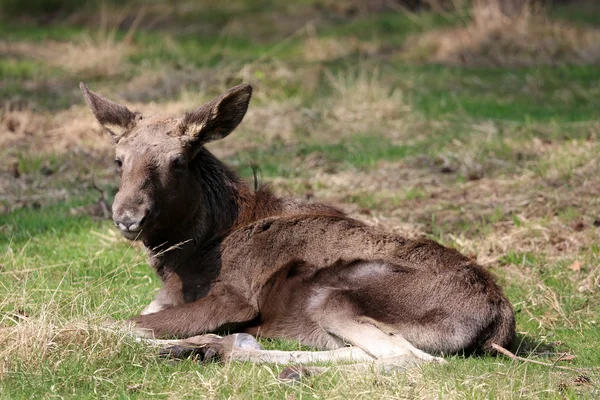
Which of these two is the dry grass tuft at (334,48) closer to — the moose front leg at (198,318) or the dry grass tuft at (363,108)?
the dry grass tuft at (363,108)

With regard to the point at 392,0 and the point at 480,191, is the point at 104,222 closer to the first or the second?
the point at 480,191

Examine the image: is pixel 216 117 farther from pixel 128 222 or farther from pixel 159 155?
pixel 128 222

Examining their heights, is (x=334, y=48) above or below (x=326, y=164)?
below

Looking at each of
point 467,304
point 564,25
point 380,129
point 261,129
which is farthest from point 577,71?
point 467,304

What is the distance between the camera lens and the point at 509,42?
62.4 feet

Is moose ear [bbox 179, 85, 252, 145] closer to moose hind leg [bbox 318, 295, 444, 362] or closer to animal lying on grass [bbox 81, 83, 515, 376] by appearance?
animal lying on grass [bbox 81, 83, 515, 376]

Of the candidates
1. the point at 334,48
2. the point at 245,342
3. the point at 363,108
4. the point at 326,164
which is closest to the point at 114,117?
the point at 245,342

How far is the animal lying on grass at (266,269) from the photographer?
6.87 metres

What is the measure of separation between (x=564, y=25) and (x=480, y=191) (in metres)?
10.3

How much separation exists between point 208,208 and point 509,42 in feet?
41.4

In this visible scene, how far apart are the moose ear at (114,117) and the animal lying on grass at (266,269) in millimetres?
12

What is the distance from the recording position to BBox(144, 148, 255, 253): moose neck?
7.68m

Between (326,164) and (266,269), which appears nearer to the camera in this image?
(266,269)

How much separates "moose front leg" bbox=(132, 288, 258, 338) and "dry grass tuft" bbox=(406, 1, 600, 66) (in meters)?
12.5
